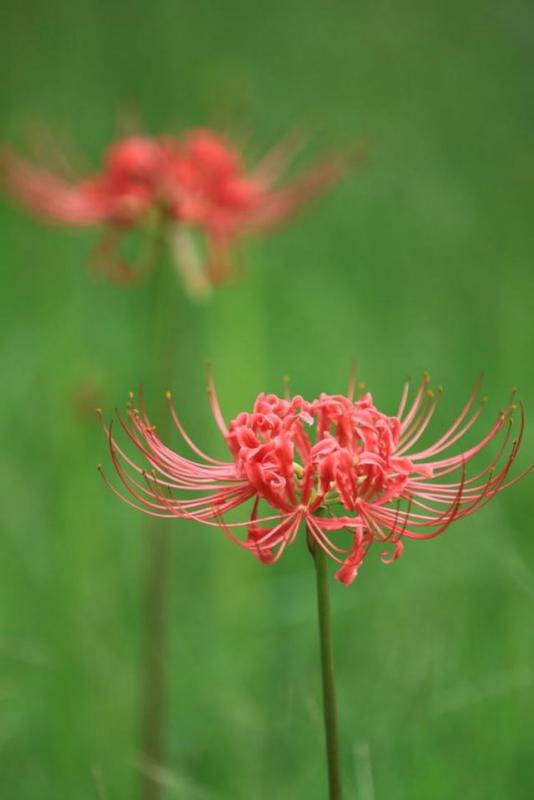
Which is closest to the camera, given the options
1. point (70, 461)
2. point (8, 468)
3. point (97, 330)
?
point (70, 461)

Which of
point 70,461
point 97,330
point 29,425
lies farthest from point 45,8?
point 70,461

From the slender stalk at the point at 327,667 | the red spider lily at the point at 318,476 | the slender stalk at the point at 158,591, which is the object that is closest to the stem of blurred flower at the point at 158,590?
the slender stalk at the point at 158,591

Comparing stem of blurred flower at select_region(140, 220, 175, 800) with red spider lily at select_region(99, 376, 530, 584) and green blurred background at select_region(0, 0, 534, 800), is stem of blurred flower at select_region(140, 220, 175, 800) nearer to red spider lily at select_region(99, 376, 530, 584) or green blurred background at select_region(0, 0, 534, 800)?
green blurred background at select_region(0, 0, 534, 800)

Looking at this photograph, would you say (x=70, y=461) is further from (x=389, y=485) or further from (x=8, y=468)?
(x=389, y=485)

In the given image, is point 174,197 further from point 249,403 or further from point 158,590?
point 249,403

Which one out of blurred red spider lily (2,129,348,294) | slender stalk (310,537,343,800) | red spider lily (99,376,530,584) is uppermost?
blurred red spider lily (2,129,348,294)

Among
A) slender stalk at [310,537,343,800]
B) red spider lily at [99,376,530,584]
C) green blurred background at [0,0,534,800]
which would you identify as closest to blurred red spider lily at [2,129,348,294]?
green blurred background at [0,0,534,800]
